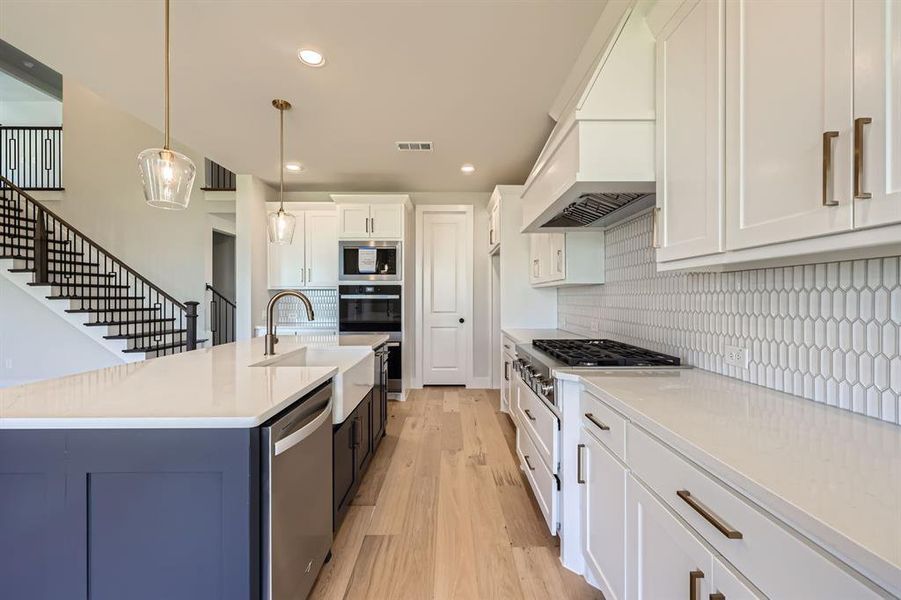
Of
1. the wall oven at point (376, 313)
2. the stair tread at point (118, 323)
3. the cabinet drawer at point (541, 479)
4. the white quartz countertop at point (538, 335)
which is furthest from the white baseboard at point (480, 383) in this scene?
the stair tread at point (118, 323)

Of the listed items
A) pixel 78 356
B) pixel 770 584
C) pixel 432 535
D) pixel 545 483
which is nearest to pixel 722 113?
pixel 770 584

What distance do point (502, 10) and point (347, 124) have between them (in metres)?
1.77

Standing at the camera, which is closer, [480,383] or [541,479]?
[541,479]

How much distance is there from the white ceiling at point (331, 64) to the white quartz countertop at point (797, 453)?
2.00 meters

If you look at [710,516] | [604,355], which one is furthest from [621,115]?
[710,516]

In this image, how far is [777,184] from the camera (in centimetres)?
99

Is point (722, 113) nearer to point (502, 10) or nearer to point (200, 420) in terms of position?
point (502, 10)

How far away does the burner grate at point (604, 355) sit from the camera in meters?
1.78

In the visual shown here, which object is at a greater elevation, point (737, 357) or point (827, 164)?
point (827, 164)

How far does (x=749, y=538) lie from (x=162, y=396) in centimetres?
163

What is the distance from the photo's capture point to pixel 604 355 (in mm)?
1960

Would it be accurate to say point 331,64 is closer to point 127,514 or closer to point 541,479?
point 127,514

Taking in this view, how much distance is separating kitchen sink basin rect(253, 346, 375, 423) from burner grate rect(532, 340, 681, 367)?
1110 millimetres

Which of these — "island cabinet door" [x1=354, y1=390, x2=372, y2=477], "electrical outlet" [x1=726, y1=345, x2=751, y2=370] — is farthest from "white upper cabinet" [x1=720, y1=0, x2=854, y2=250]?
"island cabinet door" [x1=354, y1=390, x2=372, y2=477]
